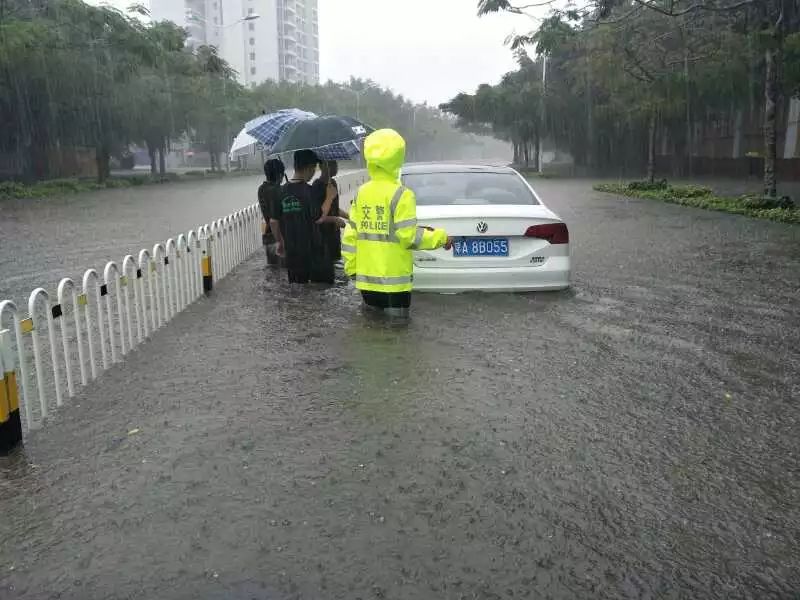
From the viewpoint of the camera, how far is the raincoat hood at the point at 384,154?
20.8 ft

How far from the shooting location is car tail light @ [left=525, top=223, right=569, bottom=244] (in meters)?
7.45

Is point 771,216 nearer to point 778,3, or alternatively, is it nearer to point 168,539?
point 778,3

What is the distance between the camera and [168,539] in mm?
3234

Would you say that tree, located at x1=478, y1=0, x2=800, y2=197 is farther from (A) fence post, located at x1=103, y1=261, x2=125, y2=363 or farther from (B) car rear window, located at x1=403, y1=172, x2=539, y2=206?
(A) fence post, located at x1=103, y1=261, x2=125, y2=363

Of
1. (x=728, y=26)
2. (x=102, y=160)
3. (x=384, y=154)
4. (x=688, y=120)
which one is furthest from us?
(x=102, y=160)

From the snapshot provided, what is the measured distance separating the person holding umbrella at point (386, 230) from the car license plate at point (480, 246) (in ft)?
2.90

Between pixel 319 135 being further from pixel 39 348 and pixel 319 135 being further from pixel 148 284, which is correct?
pixel 39 348

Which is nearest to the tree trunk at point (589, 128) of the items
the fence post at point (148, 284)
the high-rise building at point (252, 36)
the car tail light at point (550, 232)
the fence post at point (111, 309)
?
the car tail light at point (550, 232)

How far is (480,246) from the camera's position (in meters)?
7.42

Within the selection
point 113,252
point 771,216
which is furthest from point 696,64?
point 113,252

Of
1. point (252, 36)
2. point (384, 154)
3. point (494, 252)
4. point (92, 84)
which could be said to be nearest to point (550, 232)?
point (494, 252)

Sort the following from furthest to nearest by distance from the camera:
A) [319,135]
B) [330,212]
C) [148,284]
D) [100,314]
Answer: [330,212] → [319,135] → [148,284] → [100,314]

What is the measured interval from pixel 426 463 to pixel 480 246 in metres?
3.74

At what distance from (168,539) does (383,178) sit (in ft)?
12.5
